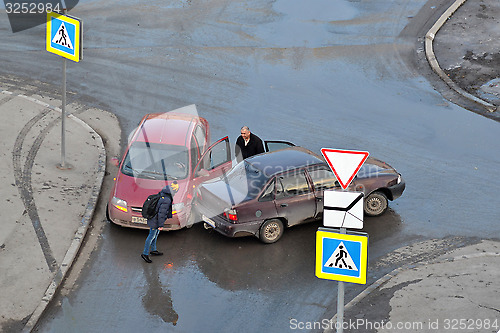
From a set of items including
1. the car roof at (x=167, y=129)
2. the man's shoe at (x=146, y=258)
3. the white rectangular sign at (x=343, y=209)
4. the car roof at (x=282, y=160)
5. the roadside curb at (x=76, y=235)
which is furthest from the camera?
the car roof at (x=167, y=129)

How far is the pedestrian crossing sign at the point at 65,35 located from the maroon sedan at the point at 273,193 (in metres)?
4.07

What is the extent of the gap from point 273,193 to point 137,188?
2.68 metres

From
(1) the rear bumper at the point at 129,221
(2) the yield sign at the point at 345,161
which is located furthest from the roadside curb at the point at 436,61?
(2) the yield sign at the point at 345,161

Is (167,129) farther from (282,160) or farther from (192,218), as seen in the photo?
(282,160)

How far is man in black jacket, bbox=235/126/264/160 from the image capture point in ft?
52.5

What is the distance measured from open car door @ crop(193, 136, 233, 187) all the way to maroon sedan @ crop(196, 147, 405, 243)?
0.42 m

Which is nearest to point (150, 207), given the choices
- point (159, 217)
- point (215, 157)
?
point (159, 217)

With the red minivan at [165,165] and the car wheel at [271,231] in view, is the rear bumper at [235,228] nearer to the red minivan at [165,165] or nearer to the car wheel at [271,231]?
the car wheel at [271,231]

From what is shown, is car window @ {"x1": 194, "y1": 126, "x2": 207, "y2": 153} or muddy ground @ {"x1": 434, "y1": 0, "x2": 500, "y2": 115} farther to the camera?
muddy ground @ {"x1": 434, "y1": 0, "x2": 500, "y2": 115}

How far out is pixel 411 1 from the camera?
28.3 meters

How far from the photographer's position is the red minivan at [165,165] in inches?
567

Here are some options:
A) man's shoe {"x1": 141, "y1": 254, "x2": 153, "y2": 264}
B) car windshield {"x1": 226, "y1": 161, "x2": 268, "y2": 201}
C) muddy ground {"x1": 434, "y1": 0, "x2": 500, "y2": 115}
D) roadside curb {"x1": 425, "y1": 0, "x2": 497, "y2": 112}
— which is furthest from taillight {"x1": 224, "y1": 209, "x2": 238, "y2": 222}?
roadside curb {"x1": 425, "y1": 0, "x2": 497, "y2": 112}

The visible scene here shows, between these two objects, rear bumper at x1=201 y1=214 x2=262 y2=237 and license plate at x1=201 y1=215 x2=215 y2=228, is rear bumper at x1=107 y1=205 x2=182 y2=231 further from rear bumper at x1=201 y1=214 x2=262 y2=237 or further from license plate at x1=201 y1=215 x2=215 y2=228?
rear bumper at x1=201 y1=214 x2=262 y2=237

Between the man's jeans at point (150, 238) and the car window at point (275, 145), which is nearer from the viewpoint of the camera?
the man's jeans at point (150, 238)
